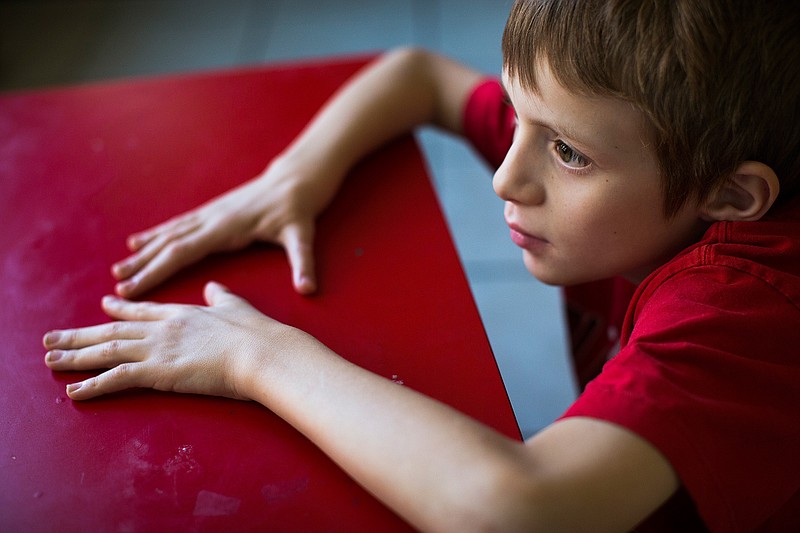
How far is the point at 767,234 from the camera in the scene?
0.63 m

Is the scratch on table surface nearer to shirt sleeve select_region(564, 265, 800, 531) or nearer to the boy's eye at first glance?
shirt sleeve select_region(564, 265, 800, 531)

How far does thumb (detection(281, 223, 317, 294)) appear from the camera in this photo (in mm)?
734

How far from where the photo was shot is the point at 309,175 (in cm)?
86

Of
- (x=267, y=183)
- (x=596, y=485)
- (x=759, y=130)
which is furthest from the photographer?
(x=267, y=183)

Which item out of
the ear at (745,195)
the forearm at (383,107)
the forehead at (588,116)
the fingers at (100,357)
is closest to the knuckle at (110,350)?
the fingers at (100,357)

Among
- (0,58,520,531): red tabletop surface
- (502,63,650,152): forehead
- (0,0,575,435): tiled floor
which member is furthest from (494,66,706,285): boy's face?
(0,0,575,435): tiled floor

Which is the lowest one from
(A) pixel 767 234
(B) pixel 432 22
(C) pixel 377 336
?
(B) pixel 432 22

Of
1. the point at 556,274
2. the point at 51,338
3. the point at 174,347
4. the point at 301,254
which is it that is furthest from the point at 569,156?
the point at 51,338

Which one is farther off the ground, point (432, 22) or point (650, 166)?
point (650, 166)

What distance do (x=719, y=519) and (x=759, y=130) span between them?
0.31m

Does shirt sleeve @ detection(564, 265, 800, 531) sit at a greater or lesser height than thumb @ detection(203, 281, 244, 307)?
greater

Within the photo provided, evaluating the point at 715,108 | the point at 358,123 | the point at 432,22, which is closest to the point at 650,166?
the point at 715,108

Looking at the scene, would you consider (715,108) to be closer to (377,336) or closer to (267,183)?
(377,336)

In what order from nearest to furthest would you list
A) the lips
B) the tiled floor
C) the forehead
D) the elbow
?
the elbow, the forehead, the lips, the tiled floor
